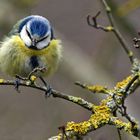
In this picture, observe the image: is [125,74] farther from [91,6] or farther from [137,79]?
[137,79]

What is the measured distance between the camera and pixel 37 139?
4.02 m

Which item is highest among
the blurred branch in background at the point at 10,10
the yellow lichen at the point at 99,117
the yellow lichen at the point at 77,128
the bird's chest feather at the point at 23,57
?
the blurred branch in background at the point at 10,10

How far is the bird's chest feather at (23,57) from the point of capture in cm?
359

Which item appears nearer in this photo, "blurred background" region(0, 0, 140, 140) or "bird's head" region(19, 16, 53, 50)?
"bird's head" region(19, 16, 53, 50)

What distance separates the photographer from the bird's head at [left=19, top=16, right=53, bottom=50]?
11.5 ft

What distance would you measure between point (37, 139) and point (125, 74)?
159 centimetres

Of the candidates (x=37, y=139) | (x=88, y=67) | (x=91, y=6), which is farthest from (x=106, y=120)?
(x=91, y=6)

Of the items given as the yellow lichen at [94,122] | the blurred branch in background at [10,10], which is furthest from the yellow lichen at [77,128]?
the blurred branch in background at [10,10]

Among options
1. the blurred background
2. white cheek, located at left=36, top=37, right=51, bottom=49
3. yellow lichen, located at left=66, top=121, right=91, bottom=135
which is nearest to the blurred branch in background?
the blurred background

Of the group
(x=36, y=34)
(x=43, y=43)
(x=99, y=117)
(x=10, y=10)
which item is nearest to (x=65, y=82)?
(x=10, y=10)

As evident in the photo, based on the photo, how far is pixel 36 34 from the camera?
11.5 ft

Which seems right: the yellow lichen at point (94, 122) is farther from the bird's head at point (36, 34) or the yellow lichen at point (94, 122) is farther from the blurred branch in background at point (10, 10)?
the blurred branch in background at point (10, 10)

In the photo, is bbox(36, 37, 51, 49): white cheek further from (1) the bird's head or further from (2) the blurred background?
(2) the blurred background

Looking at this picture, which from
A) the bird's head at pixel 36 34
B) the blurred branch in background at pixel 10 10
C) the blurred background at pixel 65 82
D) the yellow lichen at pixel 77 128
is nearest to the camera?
the yellow lichen at pixel 77 128
